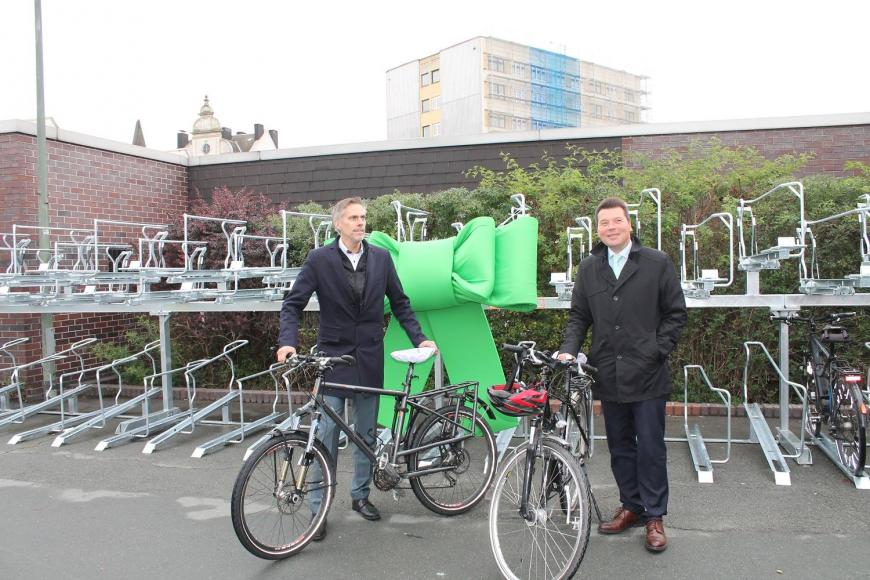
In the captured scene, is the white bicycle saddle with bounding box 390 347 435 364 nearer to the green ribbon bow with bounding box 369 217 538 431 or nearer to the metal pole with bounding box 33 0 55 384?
the green ribbon bow with bounding box 369 217 538 431

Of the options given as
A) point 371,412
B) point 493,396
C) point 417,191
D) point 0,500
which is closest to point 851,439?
point 493,396

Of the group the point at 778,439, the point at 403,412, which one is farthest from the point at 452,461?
the point at 778,439

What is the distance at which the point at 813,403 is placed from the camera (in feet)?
18.5

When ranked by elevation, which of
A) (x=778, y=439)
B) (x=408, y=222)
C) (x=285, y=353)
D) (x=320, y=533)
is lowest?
(x=320, y=533)

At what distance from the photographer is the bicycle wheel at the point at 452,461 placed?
4.43 m

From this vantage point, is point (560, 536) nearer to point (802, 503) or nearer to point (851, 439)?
point (802, 503)

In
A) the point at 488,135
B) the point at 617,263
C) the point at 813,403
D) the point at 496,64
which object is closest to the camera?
the point at 617,263

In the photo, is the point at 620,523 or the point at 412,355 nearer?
the point at 620,523

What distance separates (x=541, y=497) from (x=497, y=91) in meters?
59.5

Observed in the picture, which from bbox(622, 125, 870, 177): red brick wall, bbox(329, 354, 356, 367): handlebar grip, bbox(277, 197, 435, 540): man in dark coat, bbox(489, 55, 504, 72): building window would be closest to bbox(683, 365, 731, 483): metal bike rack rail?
bbox(277, 197, 435, 540): man in dark coat

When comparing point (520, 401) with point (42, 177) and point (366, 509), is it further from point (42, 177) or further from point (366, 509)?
point (42, 177)

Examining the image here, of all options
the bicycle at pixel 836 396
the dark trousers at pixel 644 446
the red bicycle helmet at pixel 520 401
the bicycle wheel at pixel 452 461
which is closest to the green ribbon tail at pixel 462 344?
the bicycle wheel at pixel 452 461

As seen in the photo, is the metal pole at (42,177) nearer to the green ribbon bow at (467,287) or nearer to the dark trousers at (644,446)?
the green ribbon bow at (467,287)

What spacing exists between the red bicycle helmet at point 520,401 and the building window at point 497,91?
5824 cm
